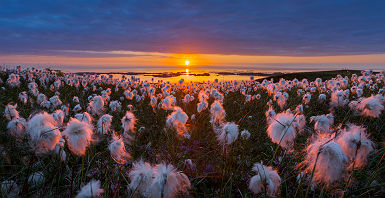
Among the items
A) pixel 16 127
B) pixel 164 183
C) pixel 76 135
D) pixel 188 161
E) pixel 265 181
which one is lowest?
pixel 188 161

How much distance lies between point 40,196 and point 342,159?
310 cm

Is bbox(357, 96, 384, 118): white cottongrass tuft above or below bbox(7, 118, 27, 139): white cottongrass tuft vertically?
above

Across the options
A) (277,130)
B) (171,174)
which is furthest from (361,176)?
(171,174)

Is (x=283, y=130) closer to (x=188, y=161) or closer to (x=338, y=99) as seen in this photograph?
(x=188, y=161)

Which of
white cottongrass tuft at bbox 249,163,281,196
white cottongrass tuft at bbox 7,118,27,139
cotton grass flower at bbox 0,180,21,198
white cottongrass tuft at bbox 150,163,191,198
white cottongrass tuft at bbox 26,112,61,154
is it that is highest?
white cottongrass tuft at bbox 26,112,61,154

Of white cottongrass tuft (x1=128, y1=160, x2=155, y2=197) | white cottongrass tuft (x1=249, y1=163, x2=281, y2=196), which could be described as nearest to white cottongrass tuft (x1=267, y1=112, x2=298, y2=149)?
white cottongrass tuft (x1=249, y1=163, x2=281, y2=196)

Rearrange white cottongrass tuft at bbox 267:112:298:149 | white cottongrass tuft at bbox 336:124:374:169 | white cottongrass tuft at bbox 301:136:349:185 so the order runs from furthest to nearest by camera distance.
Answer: white cottongrass tuft at bbox 267:112:298:149
white cottongrass tuft at bbox 336:124:374:169
white cottongrass tuft at bbox 301:136:349:185

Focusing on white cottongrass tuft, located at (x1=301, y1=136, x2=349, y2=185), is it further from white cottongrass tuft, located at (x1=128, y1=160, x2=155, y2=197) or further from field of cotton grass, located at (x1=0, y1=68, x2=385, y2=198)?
white cottongrass tuft, located at (x1=128, y1=160, x2=155, y2=197)

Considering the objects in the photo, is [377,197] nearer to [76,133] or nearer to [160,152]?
Answer: [160,152]

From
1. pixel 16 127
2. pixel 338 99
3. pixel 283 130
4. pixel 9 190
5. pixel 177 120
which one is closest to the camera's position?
pixel 9 190

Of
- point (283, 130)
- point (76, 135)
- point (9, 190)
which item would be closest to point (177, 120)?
point (283, 130)

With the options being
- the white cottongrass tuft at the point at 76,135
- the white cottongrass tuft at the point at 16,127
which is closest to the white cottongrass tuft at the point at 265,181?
the white cottongrass tuft at the point at 76,135

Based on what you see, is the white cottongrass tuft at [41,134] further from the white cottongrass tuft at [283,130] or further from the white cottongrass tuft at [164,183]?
the white cottongrass tuft at [283,130]

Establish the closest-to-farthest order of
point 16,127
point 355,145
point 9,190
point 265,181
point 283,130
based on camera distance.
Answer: point 355,145 < point 265,181 < point 9,190 < point 283,130 < point 16,127
